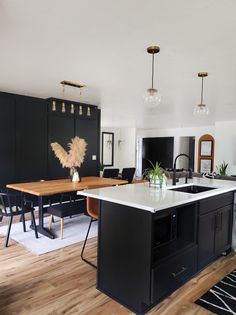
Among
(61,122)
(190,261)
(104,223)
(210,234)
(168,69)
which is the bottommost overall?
(190,261)

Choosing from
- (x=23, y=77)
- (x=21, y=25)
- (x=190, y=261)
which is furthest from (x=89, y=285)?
(x=23, y=77)

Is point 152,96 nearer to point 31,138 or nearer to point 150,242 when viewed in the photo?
point 150,242

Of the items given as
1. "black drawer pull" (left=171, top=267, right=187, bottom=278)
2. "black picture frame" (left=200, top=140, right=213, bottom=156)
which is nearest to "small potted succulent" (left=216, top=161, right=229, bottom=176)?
"black picture frame" (left=200, top=140, right=213, bottom=156)

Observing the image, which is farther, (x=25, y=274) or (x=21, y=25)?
(x=25, y=274)

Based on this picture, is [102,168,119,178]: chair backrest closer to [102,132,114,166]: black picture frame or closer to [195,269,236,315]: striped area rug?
[102,132,114,166]: black picture frame

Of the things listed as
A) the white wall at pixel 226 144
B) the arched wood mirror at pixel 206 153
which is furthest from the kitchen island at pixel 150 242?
the arched wood mirror at pixel 206 153

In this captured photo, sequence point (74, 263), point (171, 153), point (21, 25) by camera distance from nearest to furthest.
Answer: point (21, 25) → point (74, 263) → point (171, 153)

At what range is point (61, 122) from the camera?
16.9 ft

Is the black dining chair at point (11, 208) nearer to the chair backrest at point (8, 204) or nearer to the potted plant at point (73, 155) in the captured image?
the chair backrest at point (8, 204)

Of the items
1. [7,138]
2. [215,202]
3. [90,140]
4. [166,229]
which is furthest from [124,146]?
[166,229]

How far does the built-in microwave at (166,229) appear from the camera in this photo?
2021mm

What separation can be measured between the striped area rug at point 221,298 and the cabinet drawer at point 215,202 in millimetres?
698

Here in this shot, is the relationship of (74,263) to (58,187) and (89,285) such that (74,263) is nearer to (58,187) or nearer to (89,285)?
(89,285)

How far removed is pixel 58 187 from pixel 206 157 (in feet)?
22.4
